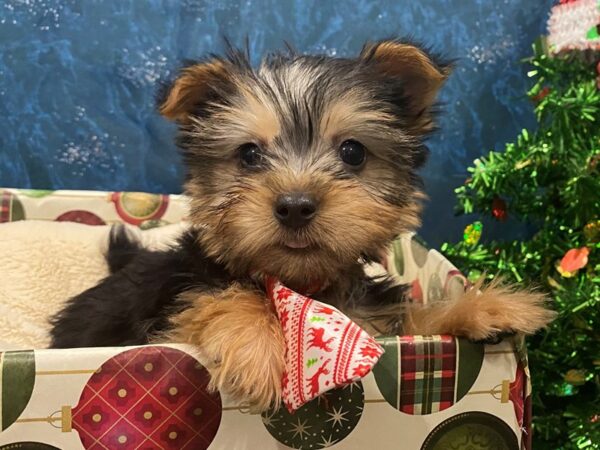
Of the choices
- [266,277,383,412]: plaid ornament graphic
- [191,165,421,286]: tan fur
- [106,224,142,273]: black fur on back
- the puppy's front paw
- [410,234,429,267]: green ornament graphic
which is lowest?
[106,224,142,273]: black fur on back

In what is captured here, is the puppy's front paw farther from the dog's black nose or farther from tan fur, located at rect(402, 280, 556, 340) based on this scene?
tan fur, located at rect(402, 280, 556, 340)

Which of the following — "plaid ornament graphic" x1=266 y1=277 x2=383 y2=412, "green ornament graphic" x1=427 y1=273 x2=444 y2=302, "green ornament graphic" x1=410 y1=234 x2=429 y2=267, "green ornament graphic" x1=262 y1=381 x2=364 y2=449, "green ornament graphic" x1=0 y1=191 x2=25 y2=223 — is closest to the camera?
"plaid ornament graphic" x1=266 y1=277 x2=383 y2=412

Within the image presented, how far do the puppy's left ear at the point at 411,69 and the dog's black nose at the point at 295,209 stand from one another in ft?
2.13

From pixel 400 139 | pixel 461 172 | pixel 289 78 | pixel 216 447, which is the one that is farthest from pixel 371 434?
pixel 461 172

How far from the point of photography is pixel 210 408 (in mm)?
1549

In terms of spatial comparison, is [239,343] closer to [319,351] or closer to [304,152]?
[319,351]

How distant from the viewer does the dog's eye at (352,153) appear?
6.52 feet

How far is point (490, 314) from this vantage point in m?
1.67

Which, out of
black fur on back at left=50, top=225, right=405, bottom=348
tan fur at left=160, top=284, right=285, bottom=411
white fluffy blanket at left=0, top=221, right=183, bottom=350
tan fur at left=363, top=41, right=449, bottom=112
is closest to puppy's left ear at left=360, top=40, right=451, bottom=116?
tan fur at left=363, top=41, right=449, bottom=112

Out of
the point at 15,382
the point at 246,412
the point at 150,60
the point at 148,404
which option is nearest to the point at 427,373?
the point at 246,412

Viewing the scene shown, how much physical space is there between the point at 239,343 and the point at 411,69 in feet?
3.62

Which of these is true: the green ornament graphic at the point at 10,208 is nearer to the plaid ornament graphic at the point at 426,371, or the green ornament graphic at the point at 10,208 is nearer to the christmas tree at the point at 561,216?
the christmas tree at the point at 561,216

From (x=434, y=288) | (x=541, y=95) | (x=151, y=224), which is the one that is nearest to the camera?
(x=434, y=288)

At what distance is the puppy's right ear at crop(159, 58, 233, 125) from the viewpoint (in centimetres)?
204
